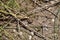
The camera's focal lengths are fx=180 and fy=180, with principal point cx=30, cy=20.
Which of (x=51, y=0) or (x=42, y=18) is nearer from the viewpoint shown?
(x=42, y=18)

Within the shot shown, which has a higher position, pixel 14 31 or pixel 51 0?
pixel 51 0

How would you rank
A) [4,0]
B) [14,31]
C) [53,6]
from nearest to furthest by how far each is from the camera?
1. [14,31]
2. [4,0]
3. [53,6]

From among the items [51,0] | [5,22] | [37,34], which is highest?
[51,0]

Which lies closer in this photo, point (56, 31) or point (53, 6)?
point (56, 31)

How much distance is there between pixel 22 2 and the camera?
6.44ft

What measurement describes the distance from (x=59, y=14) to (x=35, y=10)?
10.1 inches

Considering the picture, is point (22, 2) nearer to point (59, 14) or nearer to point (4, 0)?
point (4, 0)

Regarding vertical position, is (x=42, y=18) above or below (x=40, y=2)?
below

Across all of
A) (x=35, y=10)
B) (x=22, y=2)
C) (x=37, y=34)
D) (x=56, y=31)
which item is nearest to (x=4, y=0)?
(x=22, y=2)

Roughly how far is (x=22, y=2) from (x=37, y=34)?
42cm

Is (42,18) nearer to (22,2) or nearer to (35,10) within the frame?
(35,10)

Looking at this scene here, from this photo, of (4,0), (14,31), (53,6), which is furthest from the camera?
(53,6)

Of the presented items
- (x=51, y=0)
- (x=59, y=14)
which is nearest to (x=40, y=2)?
(x=51, y=0)

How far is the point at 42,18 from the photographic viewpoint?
6.29 feet
